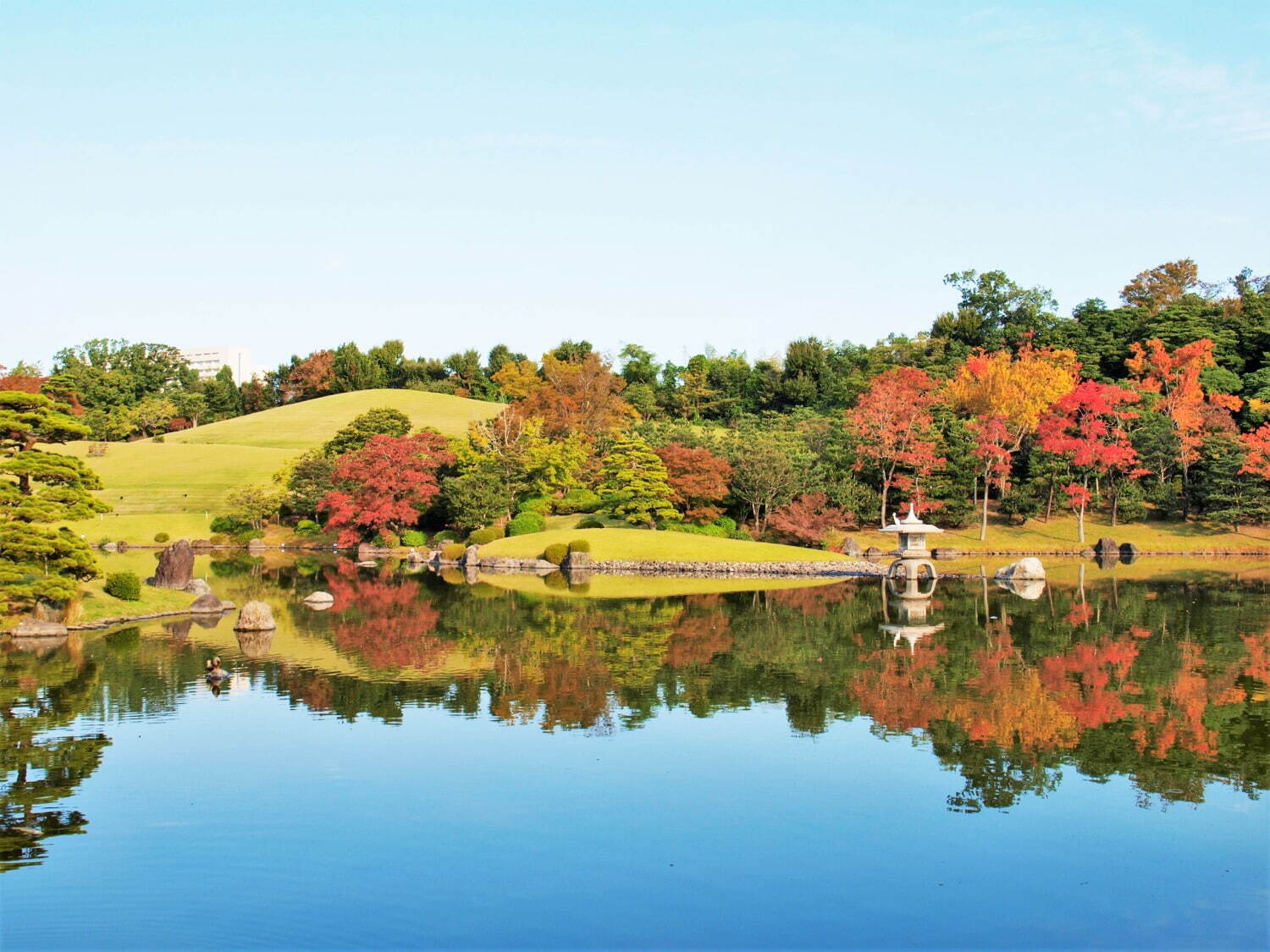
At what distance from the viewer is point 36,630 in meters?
26.7

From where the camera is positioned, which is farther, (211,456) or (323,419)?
(323,419)

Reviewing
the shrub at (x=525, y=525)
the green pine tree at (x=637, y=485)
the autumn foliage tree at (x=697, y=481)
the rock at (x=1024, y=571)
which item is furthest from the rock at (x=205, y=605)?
the rock at (x=1024, y=571)

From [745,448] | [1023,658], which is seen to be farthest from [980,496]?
[1023,658]

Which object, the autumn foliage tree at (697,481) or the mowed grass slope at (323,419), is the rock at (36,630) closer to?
the autumn foliage tree at (697,481)

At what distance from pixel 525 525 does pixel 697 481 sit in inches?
369

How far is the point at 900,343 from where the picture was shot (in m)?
84.2

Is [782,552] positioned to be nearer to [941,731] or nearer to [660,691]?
[660,691]

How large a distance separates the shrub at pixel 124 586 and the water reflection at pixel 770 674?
72.7 inches

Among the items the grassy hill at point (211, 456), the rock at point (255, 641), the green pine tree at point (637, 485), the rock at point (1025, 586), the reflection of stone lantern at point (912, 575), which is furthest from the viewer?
the grassy hill at point (211, 456)

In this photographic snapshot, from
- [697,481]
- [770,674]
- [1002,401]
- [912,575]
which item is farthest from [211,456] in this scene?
[770,674]

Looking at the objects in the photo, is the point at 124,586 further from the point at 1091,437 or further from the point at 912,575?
the point at 1091,437

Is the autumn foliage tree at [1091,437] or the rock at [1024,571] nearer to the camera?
the rock at [1024,571]

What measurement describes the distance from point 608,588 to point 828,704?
21466 millimetres

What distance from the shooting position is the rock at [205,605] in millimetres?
32562
